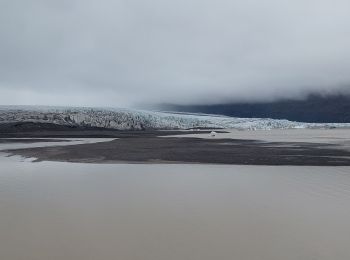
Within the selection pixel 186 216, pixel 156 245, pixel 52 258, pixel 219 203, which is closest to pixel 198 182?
pixel 219 203

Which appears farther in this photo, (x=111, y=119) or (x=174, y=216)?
(x=111, y=119)

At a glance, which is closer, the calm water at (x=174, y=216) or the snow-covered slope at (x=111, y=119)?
the calm water at (x=174, y=216)

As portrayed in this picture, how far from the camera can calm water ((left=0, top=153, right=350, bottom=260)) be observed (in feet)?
20.5

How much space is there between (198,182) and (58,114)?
64.8 meters

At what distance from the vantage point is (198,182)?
12797 mm

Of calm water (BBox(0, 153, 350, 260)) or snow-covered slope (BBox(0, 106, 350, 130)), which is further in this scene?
snow-covered slope (BBox(0, 106, 350, 130))

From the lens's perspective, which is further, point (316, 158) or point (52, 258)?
point (316, 158)

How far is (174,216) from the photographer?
8.36 metres

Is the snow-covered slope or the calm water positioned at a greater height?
the calm water

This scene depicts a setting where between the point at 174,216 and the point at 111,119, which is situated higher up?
the point at 174,216

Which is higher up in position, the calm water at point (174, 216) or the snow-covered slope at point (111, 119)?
the calm water at point (174, 216)

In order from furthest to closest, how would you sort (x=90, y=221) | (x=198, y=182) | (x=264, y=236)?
(x=198, y=182) → (x=90, y=221) → (x=264, y=236)

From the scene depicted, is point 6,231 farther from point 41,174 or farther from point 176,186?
point 41,174

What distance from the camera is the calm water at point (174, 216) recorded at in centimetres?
625
